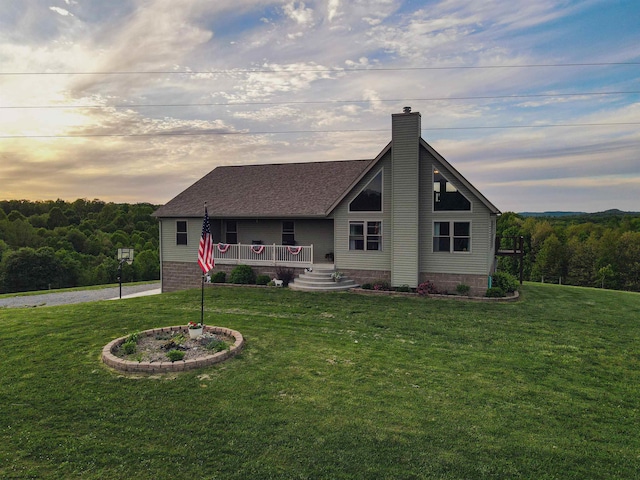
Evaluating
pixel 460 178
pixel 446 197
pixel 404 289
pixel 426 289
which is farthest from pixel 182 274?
pixel 460 178

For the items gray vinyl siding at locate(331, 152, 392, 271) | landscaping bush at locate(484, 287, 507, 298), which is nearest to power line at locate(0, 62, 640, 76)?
gray vinyl siding at locate(331, 152, 392, 271)

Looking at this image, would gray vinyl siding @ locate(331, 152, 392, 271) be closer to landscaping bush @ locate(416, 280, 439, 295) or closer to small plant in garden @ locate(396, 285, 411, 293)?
small plant in garden @ locate(396, 285, 411, 293)

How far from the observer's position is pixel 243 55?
19.2 metres

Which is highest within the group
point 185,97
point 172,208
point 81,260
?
point 185,97

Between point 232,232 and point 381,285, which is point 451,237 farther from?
point 232,232

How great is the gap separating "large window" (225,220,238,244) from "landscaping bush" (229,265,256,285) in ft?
10.3

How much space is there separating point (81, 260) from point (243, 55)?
166ft

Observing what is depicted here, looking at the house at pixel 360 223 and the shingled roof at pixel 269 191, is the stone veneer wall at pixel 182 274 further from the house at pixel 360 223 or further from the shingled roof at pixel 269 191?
the shingled roof at pixel 269 191

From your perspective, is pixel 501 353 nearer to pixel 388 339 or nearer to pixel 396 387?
pixel 388 339

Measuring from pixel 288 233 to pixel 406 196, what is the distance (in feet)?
24.3

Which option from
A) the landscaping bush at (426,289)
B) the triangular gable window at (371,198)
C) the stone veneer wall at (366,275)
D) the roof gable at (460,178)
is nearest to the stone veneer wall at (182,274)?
the stone veneer wall at (366,275)

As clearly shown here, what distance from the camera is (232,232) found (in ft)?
71.9

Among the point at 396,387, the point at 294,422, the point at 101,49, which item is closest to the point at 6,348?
the point at 294,422

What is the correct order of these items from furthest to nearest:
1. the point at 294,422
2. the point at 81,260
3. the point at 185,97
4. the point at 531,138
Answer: the point at 81,260, the point at 531,138, the point at 185,97, the point at 294,422
